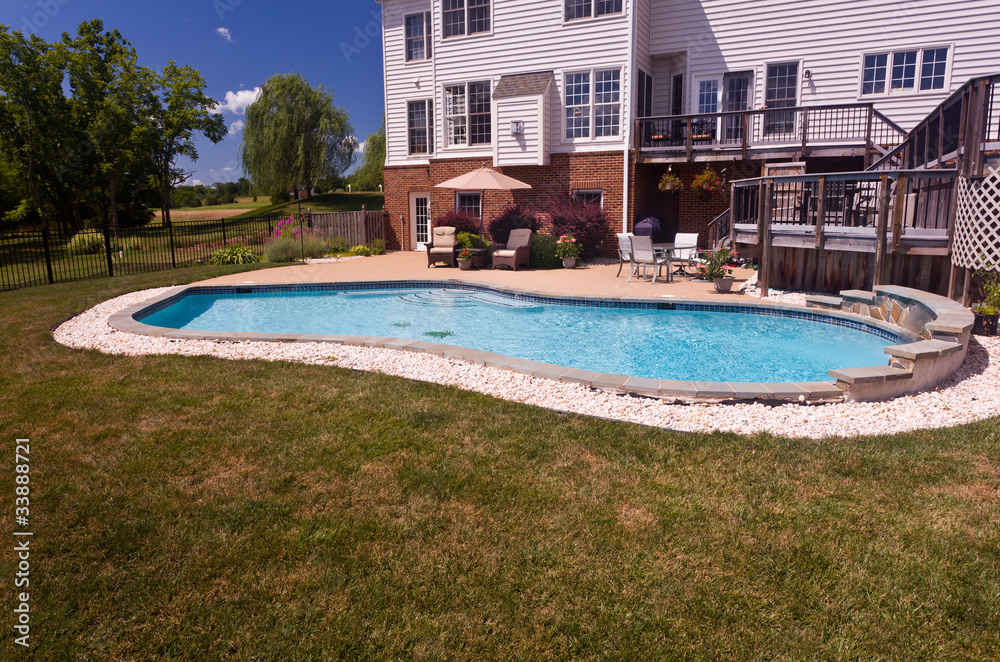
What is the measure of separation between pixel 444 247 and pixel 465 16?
777 centimetres

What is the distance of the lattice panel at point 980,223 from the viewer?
267 inches

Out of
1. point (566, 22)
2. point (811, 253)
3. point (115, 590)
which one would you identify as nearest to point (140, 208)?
point (566, 22)

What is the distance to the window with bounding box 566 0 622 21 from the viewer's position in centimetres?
1630

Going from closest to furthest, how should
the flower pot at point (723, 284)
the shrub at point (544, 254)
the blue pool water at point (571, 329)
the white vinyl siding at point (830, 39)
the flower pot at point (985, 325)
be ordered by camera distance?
1. the flower pot at point (985, 325)
2. the blue pool water at point (571, 329)
3. the flower pot at point (723, 284)
4. the white vinyl siding at point (830, 39)
5. the shrub at point (544, 254)

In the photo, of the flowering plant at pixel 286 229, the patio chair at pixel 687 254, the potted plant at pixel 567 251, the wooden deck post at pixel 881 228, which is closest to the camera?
the wooden deck post at pixel 881 228

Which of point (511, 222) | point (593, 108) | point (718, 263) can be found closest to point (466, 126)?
point (511, 222)

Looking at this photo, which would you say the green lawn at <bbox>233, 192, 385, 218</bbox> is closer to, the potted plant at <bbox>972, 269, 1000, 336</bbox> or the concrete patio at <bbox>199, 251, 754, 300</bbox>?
the concrete patio at <bbox>199, 251, 754, 300</bbox>

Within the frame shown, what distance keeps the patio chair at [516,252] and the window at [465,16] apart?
7.07 meters

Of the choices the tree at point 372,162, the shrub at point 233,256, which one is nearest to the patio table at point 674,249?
the shrub at point 233,256

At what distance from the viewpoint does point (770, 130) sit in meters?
15.8

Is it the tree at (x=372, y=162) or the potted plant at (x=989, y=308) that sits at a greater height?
the tree at (x=372, y=162)

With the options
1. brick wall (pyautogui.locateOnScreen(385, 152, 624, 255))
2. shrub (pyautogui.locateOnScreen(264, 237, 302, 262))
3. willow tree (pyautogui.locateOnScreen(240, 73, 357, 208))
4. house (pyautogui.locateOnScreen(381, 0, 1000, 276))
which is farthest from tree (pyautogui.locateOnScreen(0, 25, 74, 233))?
house (pyautogui.locateOnScreen(381, 0, 1000, 276))

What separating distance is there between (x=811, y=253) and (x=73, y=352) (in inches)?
423

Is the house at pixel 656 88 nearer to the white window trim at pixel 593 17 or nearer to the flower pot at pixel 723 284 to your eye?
the white window trim at pixel 593 17
